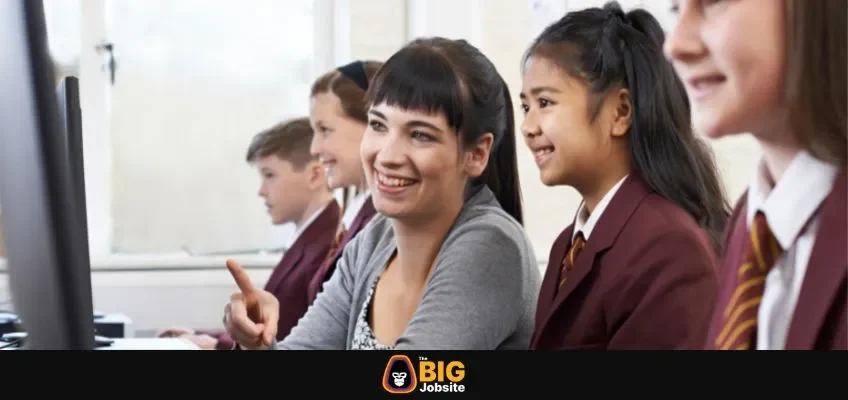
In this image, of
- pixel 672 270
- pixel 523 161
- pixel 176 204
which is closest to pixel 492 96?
pixel 523 161

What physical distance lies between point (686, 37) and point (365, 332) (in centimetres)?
39

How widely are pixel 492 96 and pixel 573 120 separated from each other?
9cm

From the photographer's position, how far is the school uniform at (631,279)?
2.52ft

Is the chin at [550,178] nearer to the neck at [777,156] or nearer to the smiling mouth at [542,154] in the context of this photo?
the smiling mouth at [542,154]

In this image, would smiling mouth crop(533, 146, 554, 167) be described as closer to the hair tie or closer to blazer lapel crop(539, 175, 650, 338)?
blazer lapel crop(539, 175, 650, 338)

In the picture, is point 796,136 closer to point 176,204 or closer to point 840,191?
point 840,191

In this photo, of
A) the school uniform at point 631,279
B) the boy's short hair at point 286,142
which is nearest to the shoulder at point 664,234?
the school uniform at point 631,279

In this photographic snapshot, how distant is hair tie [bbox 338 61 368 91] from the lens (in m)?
1.00

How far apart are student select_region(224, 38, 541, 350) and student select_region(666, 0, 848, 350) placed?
238mm

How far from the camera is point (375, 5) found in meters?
A: 0.96

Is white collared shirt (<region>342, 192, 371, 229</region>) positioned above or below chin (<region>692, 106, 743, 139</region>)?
below

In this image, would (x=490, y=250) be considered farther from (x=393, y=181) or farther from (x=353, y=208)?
(x=353, y=208)

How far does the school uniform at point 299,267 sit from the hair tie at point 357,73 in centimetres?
15
